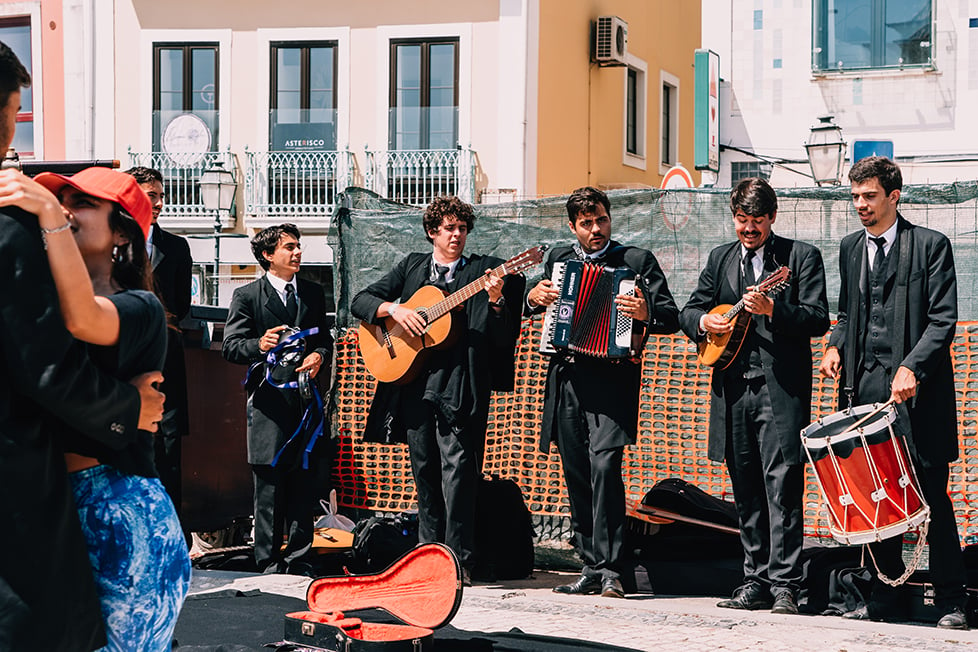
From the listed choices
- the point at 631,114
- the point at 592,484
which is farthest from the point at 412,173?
the point at 592,484

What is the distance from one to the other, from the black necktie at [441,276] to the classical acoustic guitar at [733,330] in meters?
1.53

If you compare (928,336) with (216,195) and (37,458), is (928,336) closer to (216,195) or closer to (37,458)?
(37,458)

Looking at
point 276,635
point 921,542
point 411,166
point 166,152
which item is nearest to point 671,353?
point 921,542

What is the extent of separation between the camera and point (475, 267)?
7250mm

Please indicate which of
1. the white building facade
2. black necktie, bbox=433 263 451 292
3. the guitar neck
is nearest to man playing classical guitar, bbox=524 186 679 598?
the guitar neck

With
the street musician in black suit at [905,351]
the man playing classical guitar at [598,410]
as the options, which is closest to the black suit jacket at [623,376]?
the man playing classical guitar at [598,410]

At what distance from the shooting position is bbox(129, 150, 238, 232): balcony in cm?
2478

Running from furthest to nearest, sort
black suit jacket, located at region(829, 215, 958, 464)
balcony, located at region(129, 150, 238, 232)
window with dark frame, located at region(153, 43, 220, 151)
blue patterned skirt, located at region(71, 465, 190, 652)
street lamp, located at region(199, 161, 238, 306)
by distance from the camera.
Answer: window with dark frame, located at region(153, 43, 220, 151) < balcony, located at region(129, 150, 238, 232) < street lamp, located at region(199, 161, 238, 306) < black suit jacket, located at region(829, 215, 958, 464) < blue patterned skirt, located at region(71, 465, 190, 652)

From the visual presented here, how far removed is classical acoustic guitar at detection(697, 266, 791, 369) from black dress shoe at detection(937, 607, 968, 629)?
1.50 m

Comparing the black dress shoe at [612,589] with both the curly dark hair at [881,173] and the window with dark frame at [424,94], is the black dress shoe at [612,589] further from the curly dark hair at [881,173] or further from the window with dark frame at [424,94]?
the window with dark frame at [424,94]

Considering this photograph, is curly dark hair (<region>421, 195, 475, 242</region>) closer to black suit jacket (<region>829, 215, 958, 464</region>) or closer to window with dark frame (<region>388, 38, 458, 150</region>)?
black suit jacket (<region>829, 215, 958, 464</region>)

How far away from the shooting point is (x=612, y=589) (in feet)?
22.1

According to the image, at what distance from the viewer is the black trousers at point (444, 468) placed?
7.16 metres

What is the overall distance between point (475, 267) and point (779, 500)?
2.08 meters
